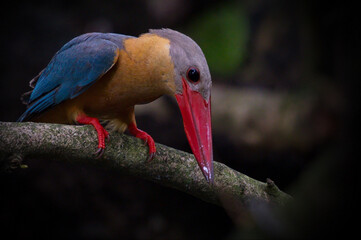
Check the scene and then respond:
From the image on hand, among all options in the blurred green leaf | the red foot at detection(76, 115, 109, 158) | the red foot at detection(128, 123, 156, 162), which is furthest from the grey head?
the blurred green leaf

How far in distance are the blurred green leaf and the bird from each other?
3.15m

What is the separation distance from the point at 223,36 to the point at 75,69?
361 cm

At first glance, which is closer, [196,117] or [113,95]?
[196,117]

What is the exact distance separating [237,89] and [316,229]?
210 inches

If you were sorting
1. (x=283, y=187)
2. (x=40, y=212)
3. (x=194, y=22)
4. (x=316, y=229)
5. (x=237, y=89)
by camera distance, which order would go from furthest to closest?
(x=194, y=22)
(x=237, y=89)
(x=283, y=187)
(x=40, y=212)
(x=316, y=229)

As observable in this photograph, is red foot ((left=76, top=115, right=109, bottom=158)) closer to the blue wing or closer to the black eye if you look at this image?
the blue wing

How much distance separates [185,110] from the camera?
2.77m

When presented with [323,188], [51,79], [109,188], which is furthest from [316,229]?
[109,188]

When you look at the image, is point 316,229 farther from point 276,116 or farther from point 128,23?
point 128,23

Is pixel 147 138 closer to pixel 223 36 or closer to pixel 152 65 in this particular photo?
pixel 152 65

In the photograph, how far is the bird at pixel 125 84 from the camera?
2736 millimetres

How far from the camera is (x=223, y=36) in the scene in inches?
252

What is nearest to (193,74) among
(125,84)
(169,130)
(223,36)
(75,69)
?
(125,84)

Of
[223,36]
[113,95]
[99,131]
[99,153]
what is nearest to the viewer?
[99,153]
